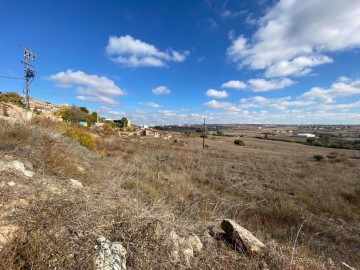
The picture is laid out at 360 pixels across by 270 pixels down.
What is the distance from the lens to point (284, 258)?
3088 millimetres

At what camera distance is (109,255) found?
2408 mm

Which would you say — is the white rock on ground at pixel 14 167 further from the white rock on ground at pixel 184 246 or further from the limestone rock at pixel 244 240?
the limestone rock at pixel 244 240

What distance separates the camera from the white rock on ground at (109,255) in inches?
91.3

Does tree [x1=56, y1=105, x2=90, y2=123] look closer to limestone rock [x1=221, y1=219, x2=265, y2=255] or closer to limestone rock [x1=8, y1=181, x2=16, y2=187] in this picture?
limestone rock [x1=8, y1=181, x2=16, y2=187]

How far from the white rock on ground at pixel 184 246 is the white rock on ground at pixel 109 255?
2.02ft

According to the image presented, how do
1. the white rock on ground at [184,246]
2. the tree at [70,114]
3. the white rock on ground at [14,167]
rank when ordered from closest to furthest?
the white rock on ground at [184,246], the white rock on ground at [14,167], the tree at [70,114]

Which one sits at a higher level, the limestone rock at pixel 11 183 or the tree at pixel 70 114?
the tree at pixel 70 114

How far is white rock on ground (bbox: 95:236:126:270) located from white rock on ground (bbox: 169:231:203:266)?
617 mm

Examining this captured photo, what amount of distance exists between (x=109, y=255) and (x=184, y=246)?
1.04m

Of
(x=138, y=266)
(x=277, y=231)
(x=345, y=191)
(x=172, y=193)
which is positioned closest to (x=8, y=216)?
(x=138, y=266)

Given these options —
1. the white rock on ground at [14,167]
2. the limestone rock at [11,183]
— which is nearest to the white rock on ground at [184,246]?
the limestone rock at [11,183]

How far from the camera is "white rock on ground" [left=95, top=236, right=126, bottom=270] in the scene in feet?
7.61

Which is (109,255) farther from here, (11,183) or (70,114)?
(70,114)

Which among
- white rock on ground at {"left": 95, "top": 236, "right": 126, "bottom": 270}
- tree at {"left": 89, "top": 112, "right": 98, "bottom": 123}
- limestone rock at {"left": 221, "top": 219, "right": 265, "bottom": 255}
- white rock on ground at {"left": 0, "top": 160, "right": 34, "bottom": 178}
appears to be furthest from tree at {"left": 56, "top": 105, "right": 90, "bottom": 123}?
white rock on ground at {"left": 95, "top": 236, "right": 126, "bottom": 270}
